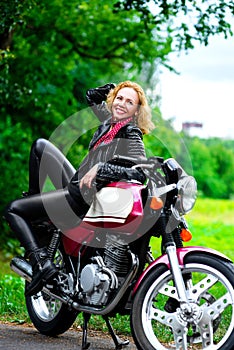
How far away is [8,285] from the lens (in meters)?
8.68

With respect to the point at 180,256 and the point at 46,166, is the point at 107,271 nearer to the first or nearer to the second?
the point at 180,256

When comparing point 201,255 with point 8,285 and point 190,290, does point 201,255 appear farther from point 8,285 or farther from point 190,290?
point 8,285

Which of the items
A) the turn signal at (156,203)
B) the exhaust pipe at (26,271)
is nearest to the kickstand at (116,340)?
the exhaust pipe at (26,271)

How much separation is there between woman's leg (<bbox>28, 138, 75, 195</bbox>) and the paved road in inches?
40.9

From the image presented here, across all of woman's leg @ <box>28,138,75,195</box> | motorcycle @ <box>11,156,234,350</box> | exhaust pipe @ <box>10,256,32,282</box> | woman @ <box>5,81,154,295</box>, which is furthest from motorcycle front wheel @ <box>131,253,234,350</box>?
woman's leg @ <box>28,138,75,195</box>

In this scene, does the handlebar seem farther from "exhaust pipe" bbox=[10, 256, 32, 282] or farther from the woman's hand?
"exhaust pipe" bbox=[10, 256, 32, 282]

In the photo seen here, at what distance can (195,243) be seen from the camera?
22625mm

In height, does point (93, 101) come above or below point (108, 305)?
above

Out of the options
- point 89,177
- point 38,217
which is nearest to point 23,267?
point 38,217

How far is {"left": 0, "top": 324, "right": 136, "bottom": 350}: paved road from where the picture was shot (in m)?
5.43

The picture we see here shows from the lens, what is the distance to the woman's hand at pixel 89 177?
16.8ft

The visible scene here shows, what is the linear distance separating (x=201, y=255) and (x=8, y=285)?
4.44 meters

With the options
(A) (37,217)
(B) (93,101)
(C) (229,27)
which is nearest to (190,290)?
(A) (37,217)

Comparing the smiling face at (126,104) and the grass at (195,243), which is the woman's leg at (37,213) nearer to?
the smiling face at (126,104)
